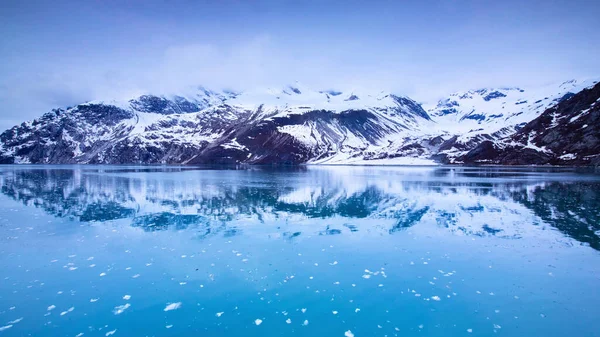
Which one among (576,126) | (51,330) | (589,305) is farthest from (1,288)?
(576,126)

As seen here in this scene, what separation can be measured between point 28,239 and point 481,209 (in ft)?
146

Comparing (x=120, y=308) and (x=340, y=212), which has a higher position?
(x=340, y=212)

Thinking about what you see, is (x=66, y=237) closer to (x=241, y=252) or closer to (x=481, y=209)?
(x=241, y=252)

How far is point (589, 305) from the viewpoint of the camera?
1580 centimetres

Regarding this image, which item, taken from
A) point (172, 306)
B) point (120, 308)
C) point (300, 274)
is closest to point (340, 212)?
point (300, 274)

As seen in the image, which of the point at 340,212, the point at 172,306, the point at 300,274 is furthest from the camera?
the point at 340,212

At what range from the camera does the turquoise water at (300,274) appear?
14.3 metres

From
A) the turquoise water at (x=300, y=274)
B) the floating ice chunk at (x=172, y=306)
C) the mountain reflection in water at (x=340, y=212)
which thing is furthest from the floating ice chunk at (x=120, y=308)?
the mountain reflection in water at (x=340, y=212)

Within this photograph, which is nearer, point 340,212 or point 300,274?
point 300,274

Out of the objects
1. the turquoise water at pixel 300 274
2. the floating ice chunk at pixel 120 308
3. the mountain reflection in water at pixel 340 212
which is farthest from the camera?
the mountain reflection in water at pixel 340 212

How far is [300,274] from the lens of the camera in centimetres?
1980

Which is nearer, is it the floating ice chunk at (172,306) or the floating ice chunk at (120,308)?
the floating ice chunk at (120,308)

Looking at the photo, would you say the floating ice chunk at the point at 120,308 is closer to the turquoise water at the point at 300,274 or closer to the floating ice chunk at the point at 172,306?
the turquoise water at the point at 300,274

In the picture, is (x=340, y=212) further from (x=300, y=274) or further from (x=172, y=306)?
(x=172, y=306)
